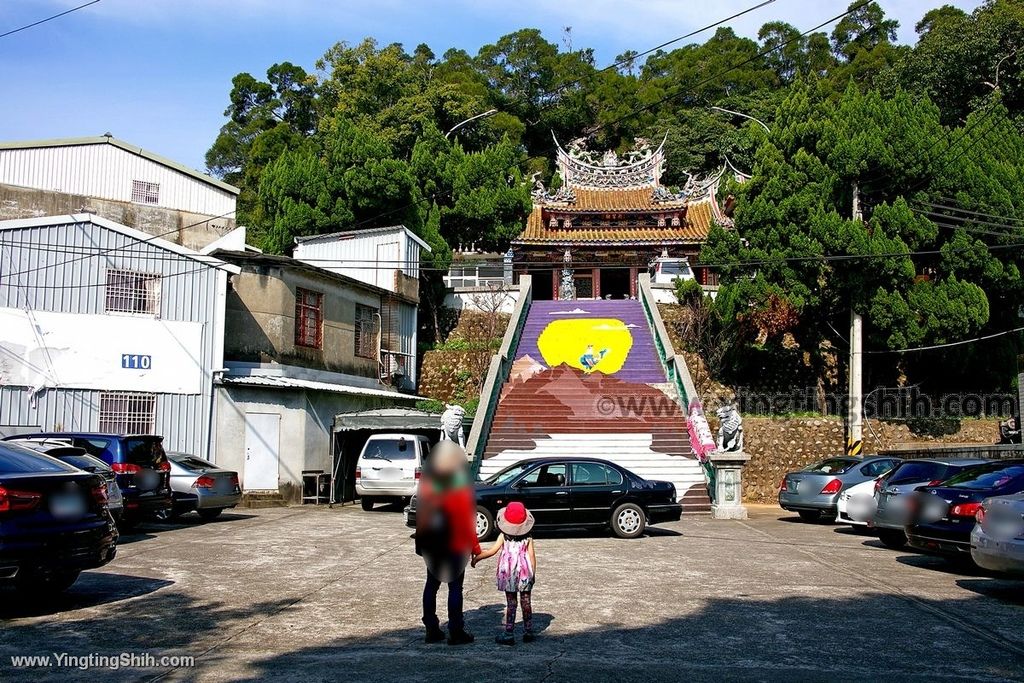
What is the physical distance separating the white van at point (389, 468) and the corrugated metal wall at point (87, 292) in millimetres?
4315

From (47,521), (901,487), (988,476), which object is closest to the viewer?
(47,521)

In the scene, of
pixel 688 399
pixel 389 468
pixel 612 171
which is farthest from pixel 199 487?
pixel 612 171

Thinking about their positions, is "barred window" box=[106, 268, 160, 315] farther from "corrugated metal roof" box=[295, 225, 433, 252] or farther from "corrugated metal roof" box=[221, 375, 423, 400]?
"corrugated metal roof" box=[295, 225, 433, 252]

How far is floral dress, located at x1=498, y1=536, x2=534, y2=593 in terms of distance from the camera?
24.7 ft

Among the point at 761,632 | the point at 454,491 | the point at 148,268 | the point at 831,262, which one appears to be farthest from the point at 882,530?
the point at 148,268

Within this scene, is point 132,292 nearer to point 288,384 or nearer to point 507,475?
point 288,384

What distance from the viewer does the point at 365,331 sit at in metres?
29.2

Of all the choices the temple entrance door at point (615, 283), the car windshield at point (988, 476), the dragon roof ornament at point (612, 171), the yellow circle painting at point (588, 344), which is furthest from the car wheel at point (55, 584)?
the dragon roof ornament at point (612, 171)

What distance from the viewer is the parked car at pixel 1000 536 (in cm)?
918

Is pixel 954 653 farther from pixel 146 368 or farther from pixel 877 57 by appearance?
pixel 877 57

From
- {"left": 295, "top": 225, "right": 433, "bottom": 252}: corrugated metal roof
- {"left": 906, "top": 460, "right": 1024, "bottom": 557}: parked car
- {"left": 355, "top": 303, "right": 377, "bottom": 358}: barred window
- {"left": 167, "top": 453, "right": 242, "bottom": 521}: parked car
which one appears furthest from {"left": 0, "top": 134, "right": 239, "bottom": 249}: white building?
{"left": 906, "top": 460, "right": 1024, "bottom": 557}: parked car

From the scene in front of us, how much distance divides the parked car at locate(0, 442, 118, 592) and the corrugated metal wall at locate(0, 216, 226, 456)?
11672 mm

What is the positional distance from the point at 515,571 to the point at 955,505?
21.7 feet

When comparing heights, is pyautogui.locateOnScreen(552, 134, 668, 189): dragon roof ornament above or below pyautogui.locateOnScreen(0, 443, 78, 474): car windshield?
above
